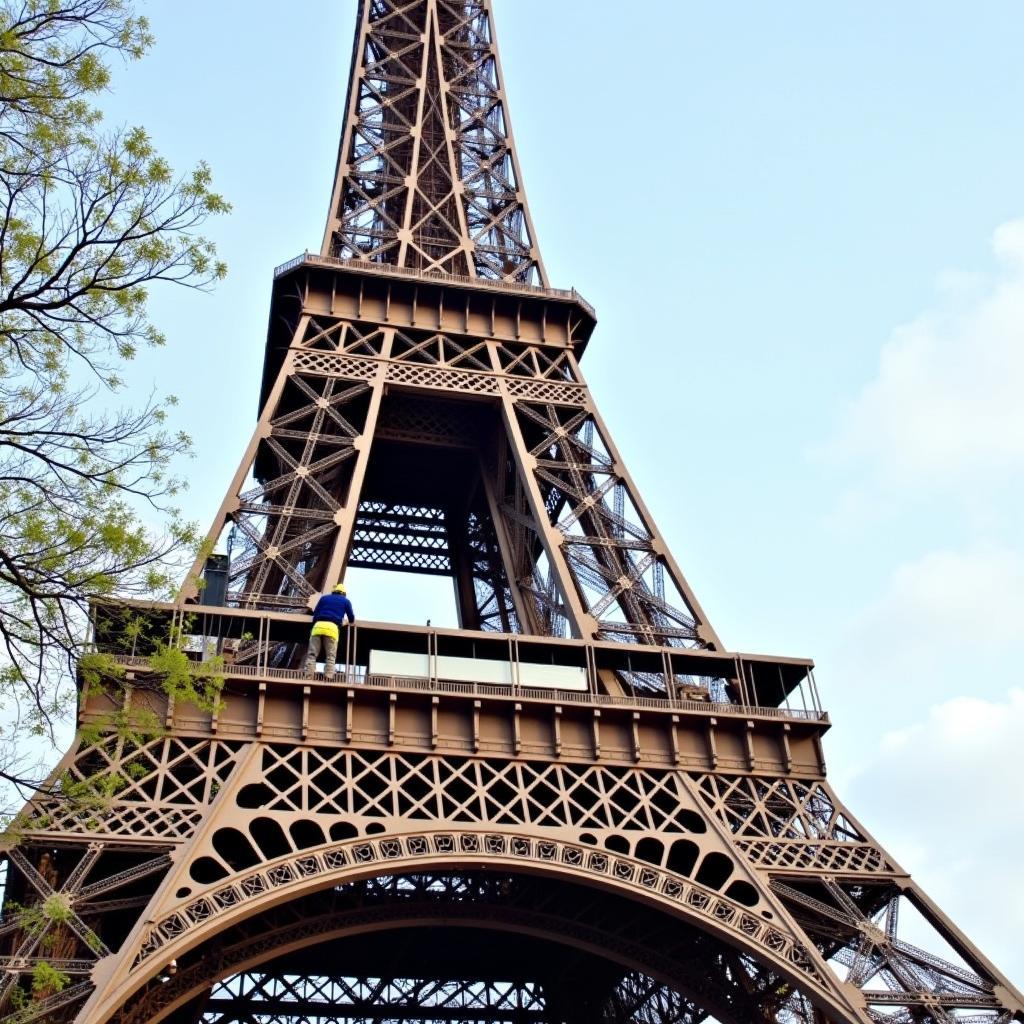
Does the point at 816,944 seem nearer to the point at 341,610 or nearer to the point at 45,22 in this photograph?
the point at 341,610

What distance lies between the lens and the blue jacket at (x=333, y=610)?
25.0 m

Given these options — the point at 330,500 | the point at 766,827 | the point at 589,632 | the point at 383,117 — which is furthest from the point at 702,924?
the point at 383,117

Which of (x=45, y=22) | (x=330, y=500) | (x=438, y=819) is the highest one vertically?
(x=330, y=500)

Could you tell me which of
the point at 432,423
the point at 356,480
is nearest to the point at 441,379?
the point at 432,423

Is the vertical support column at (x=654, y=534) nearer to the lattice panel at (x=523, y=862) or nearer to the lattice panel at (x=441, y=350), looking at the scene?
the lattice panel at (x=441, y=350)

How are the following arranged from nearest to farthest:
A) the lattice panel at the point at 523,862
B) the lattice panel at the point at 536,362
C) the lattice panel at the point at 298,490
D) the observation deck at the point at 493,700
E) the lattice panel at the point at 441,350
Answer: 1. the lattice panel at the point at 523,862
2. the observation deck at the point at 493,700
3. the lattice panel at the point at 298,490
4. the lattice panel at the point at 441,350
5. the lattice panel at the point at 536,362

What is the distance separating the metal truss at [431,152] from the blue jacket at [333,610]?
43.9ft

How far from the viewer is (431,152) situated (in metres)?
40.8

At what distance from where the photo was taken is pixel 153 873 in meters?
21.5

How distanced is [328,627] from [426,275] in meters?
13.5

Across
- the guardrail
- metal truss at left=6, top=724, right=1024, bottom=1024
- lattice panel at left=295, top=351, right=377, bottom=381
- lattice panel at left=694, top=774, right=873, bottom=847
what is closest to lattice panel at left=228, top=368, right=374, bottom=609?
lattice panel at left=295, top=351, right=377, bottom=381

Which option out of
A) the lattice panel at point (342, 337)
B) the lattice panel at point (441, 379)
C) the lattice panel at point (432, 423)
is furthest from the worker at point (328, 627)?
the lattice panel at point (432, 423)

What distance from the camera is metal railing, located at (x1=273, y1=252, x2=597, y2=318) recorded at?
34.6 m

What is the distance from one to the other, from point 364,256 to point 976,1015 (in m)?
23.6
